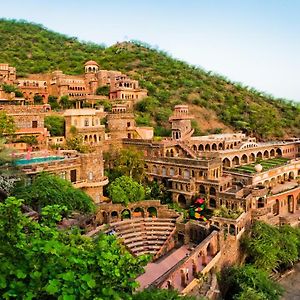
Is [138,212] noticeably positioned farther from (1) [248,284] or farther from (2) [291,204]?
(2) [291,204]

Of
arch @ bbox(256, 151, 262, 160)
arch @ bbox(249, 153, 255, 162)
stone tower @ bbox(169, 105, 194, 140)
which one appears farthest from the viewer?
arch @ bbox(256, 151, 262, 160)

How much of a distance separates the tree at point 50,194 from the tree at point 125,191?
5.01 m

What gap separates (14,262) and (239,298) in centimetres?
1459

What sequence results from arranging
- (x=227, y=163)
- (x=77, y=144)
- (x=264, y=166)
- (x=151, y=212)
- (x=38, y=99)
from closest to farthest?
1. (x=151, y=212)
2. (x=77, y=144)
3. (x=264, y=166)
4. (x=227, y=163)
5. (x=38, y=99)

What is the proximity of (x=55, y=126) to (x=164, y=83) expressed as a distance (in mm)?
41737

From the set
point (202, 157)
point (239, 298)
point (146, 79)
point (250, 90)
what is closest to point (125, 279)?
point (239, 298)

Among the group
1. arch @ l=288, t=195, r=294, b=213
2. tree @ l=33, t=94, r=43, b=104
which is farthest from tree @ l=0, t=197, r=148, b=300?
tree @ l=33, t=94, r=43, b=104

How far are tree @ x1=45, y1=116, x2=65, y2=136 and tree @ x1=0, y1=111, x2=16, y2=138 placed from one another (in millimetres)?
4199

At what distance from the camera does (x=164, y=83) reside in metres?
74.2

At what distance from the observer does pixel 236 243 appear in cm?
2588

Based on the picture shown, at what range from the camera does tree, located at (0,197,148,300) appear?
24.9 feet

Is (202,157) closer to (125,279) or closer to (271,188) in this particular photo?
(271,188)

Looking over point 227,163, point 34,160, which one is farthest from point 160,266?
point 227,163

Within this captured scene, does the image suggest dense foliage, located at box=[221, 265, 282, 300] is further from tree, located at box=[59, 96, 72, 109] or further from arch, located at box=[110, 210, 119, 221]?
tree, located at box=[59, 96, 72, 109]
